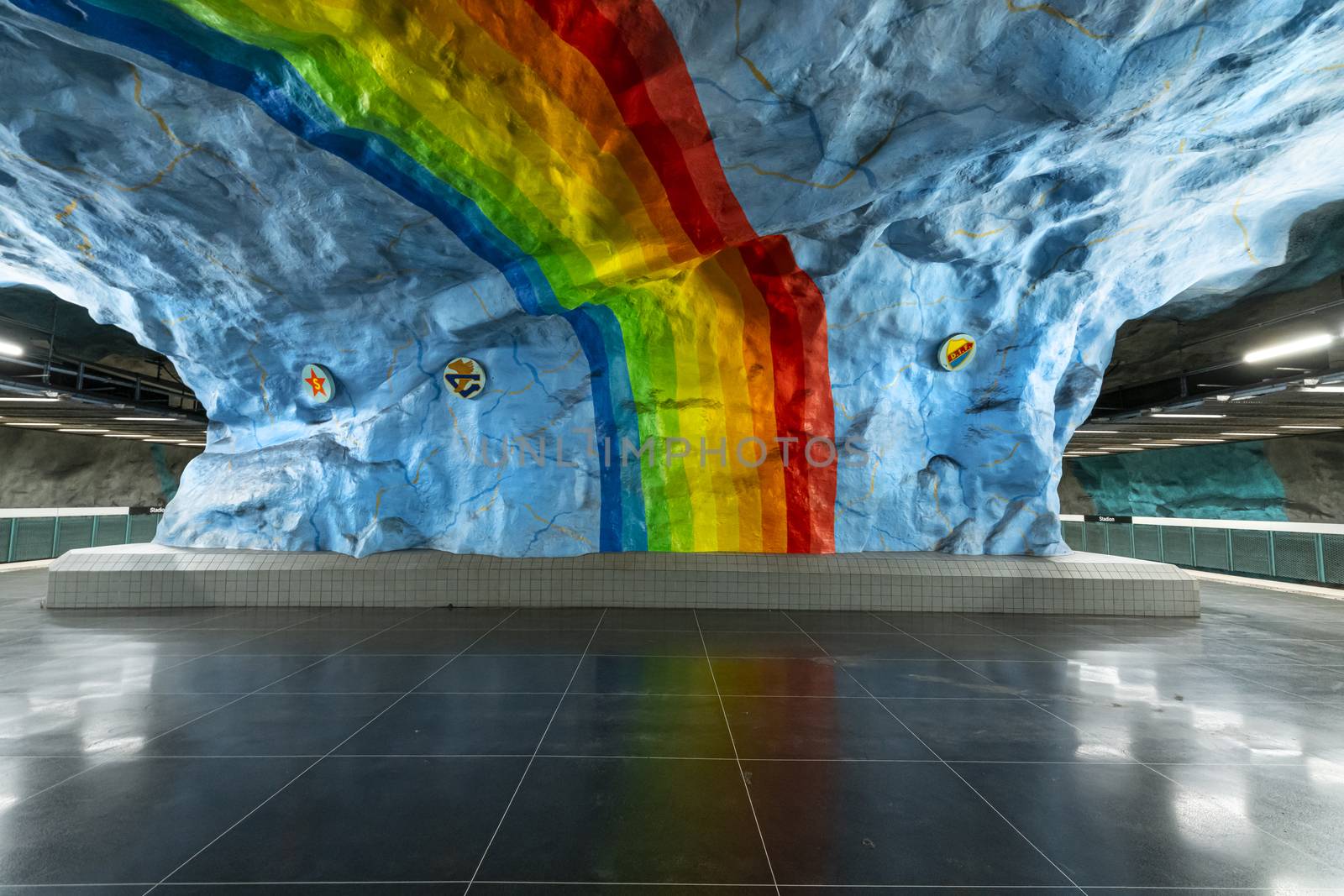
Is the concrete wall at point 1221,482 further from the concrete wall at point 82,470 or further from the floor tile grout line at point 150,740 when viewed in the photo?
the concrete wall at point 82,470

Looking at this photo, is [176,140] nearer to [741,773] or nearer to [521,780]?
[521,780]

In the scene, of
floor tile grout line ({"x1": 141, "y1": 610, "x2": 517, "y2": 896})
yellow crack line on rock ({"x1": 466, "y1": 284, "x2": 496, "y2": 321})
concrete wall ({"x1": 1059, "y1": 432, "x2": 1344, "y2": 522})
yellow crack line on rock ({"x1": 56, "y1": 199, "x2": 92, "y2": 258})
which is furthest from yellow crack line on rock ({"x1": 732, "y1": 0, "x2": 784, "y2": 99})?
concrete wall ({"x1": 1059, "y1": 432, "x2": 1344, "y2": 522})

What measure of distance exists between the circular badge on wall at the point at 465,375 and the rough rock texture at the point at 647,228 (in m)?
0.15

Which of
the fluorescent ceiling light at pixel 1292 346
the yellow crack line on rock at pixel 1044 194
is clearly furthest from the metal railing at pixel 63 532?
the fluorescent ceiling light at pixel 1292 346

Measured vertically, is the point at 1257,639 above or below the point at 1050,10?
below

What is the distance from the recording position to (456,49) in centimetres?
403

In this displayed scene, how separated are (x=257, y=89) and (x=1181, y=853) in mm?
6479

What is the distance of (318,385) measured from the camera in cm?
685

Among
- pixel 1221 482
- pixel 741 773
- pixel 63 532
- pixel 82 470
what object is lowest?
pixel 741 773

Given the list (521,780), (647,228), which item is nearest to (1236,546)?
(647,228)

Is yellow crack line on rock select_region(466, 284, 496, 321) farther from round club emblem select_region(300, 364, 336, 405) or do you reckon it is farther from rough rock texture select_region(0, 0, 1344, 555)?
round club emblem select_region(300, 364, 336, 405)

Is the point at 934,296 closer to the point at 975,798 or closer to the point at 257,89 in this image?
the point at 975,798

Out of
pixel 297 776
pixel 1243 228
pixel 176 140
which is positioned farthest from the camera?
pixel 1243 228

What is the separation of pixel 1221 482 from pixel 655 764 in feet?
71.3
